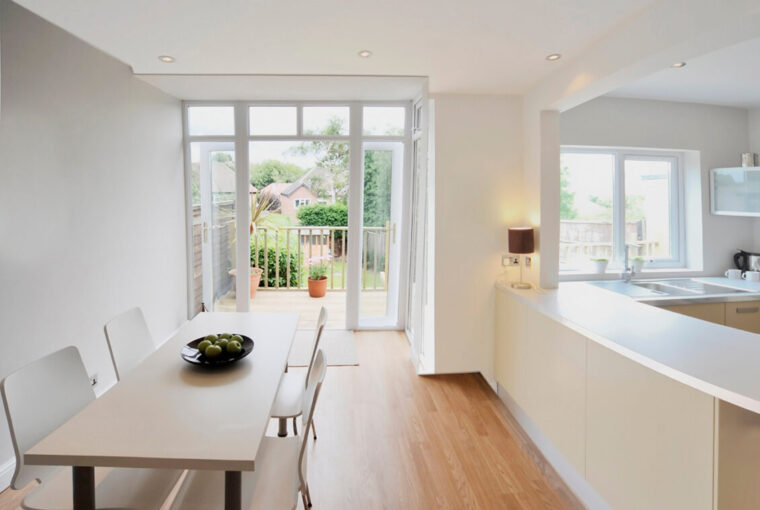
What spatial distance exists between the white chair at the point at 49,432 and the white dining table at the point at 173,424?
0.19 m

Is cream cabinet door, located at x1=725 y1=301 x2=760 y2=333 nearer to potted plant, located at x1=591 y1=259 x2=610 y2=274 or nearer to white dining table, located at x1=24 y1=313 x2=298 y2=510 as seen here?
potted plant, located at x1=591 y1=259 x2=610 y2=274

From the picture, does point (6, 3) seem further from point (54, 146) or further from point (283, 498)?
point (283, 498)

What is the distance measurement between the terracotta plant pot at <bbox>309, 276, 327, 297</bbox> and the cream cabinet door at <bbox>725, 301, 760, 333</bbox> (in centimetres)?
414

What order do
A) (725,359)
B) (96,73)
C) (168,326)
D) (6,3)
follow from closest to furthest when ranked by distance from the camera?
(725,359)
(6,3)
(96,73)
(168,326)

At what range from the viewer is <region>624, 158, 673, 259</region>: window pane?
3953mm

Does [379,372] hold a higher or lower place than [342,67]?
lower

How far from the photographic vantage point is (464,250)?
355cm

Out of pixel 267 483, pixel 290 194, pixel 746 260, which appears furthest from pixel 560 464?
pixel 290 194

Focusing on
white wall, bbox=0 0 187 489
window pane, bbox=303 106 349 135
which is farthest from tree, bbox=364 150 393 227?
white wall, bbox=0 0 187 489

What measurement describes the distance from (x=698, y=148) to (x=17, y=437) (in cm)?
490

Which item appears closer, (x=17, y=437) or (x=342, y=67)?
(x=17, y=437)

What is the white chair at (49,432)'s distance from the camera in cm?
154

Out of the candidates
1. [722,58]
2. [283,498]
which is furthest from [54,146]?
[722,58]

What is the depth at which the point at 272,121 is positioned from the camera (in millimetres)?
4688
